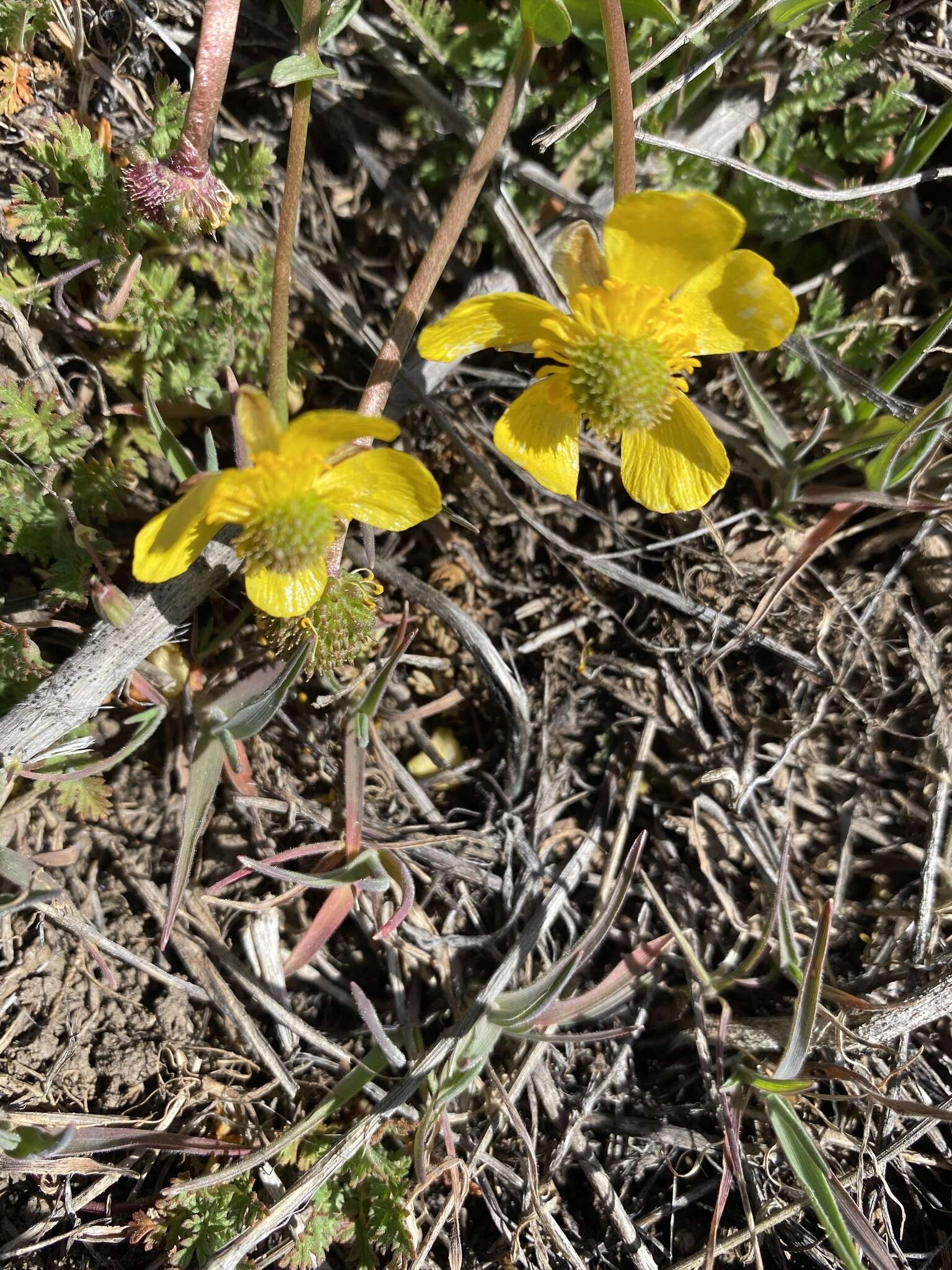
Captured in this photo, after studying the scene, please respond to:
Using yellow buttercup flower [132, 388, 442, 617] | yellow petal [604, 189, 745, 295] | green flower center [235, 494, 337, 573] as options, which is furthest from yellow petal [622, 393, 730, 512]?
green flower center [235, 494, 337, 573]

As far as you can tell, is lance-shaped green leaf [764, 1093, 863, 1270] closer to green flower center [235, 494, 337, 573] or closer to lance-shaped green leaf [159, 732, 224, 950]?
lance-shaped green leaf [159, 732, 224, 950]

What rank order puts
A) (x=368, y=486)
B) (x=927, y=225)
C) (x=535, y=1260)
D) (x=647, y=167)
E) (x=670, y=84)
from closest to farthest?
(x=368, y=486)
(x=670, y=84)
(x=535, y=1260)
(x=647, y=167)
(x=927, y=225)

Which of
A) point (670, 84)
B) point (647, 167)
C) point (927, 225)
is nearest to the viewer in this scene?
point (670, 84)

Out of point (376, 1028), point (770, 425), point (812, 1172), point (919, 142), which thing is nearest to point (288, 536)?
point (376, 1028)

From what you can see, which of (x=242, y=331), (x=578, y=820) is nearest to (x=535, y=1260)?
(x=578, y=820)

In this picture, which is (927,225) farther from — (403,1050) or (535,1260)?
(535,1260)

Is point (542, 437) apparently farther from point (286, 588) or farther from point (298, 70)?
point (298, 70)
